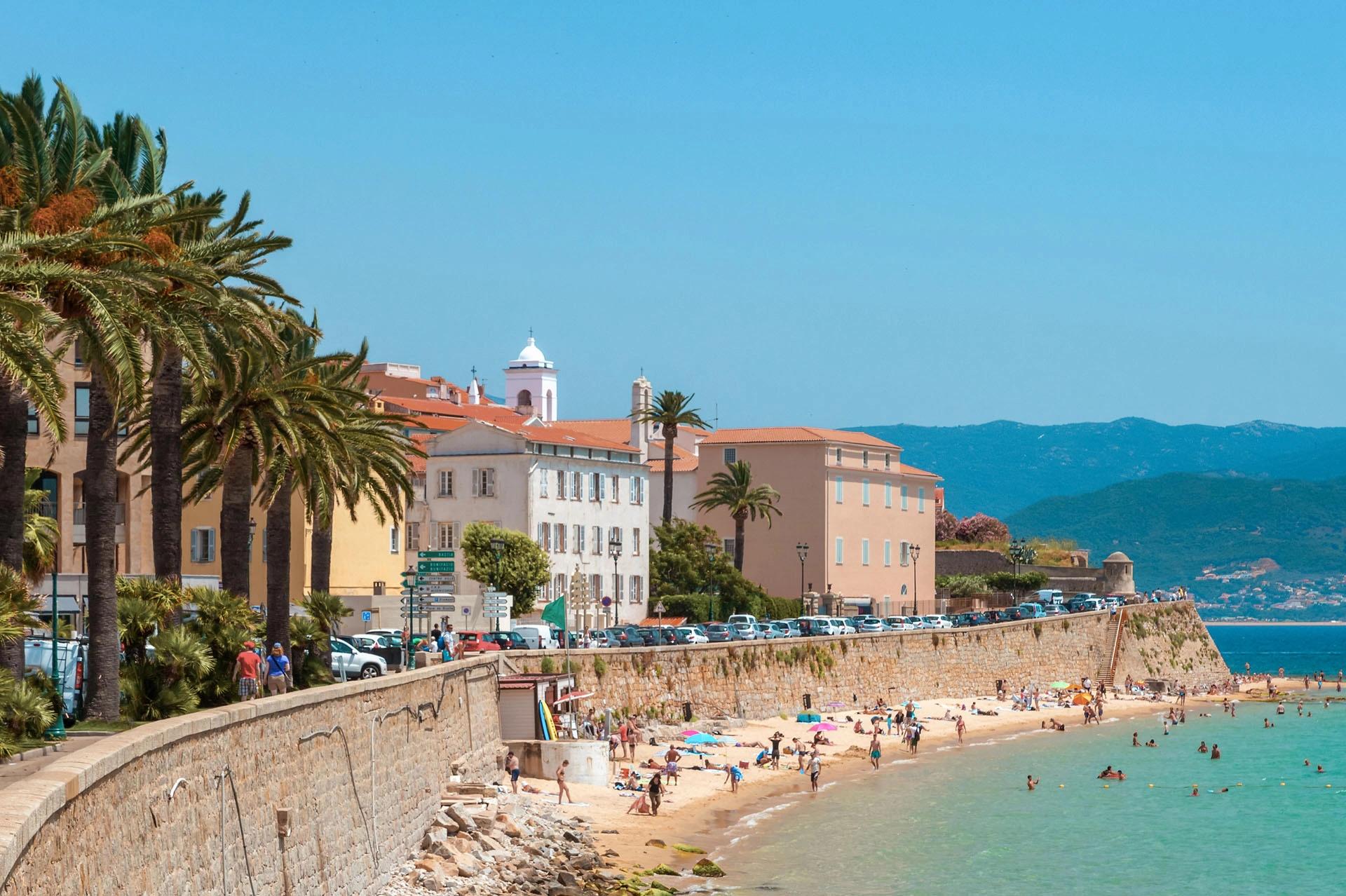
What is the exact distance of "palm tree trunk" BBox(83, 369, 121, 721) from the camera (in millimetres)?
23922

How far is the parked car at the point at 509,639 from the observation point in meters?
53.5

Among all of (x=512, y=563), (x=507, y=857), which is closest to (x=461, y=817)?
(x=507, y=857)

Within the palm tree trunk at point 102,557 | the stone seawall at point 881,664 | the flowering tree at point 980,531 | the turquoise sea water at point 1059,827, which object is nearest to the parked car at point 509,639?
the stone seawall at point 881,664

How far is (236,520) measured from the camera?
1276 inches

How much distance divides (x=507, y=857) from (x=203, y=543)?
34793 millimetres

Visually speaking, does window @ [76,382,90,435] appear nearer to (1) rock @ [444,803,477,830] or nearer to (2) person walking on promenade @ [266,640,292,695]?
(1) rock @ [444,803,477,830]

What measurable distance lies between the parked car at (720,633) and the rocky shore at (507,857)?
87.5ft

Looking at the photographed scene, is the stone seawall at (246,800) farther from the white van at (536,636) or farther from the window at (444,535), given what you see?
the window at (444,535)

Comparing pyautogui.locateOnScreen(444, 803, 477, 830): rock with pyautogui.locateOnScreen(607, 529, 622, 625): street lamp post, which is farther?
pyautogui.locateOnScreen(607, 529, 622, 625): street lamp post

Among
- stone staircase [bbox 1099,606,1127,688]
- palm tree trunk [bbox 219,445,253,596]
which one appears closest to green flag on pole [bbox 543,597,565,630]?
palm tree trunk [bbox 219,445,253,596]

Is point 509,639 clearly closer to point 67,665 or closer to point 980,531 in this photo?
point 67,665

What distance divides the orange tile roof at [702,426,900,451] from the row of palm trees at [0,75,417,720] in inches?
2270

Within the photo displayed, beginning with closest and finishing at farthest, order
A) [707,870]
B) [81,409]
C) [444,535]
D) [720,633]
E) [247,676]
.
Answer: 1. [247,676]
2. [707,870]
3. [81,409]
4. [720,633]
5. [444,535]

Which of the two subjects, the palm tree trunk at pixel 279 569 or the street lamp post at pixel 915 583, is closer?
the palm tree trunk at pixel 279 569
